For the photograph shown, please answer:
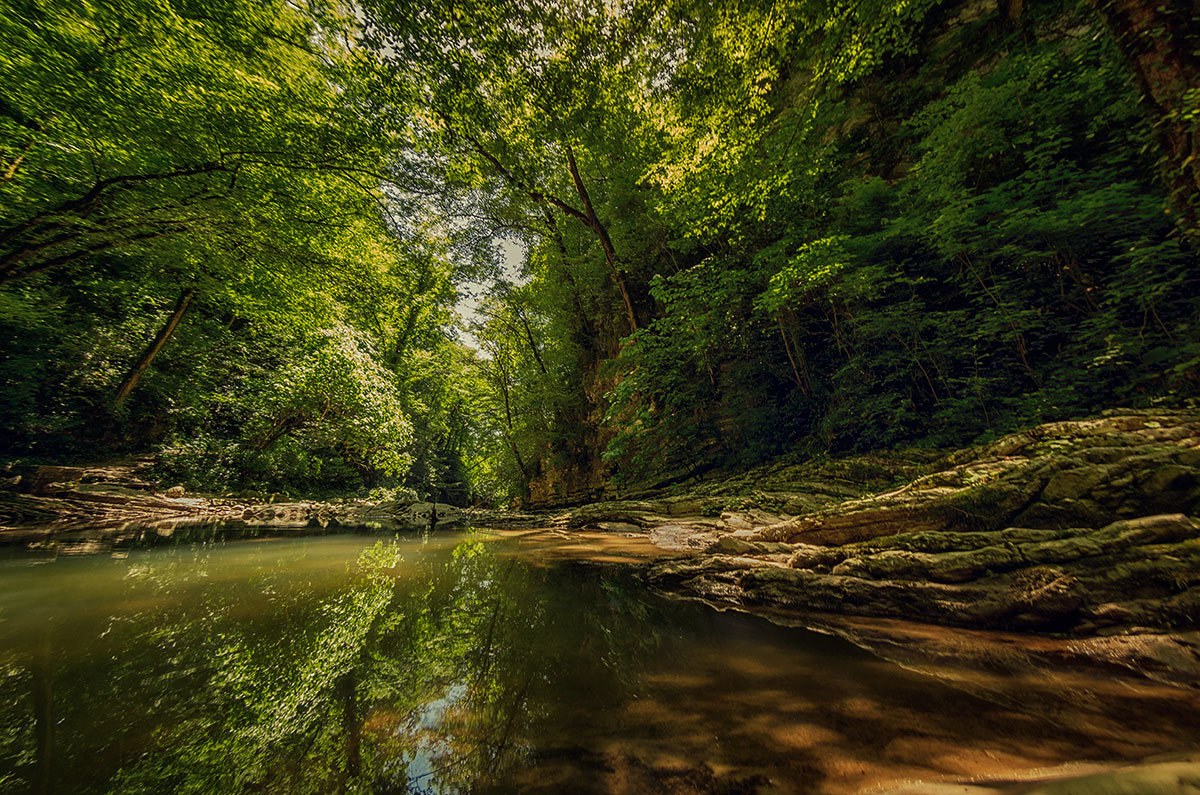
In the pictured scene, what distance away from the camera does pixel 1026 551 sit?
275 cm

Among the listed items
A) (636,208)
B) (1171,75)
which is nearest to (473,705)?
(1171,75)

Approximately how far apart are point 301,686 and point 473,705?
850 mm

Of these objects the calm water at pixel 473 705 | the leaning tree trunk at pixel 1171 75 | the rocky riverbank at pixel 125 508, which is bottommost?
the calm water at pixel 473 705

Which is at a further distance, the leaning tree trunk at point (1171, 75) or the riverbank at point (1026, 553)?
the leaning tree trunk at point (1171, 75)

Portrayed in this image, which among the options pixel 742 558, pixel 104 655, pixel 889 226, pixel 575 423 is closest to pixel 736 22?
pixel 889 226

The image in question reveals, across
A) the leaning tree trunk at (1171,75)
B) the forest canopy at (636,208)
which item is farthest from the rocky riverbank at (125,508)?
the leaning tree trunk at (1171,75)

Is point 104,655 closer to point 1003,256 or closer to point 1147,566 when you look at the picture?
point 1147,566

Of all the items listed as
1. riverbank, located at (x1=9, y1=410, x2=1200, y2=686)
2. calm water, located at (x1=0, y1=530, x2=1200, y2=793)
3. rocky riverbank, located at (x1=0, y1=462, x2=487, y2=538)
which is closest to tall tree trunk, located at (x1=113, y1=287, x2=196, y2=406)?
rocky riverbank, located at (x1=0, y1=462, x2=487, y2=538)

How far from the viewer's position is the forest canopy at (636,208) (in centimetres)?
568

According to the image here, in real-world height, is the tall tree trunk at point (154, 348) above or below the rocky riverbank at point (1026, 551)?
above

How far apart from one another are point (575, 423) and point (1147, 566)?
14.8 metres

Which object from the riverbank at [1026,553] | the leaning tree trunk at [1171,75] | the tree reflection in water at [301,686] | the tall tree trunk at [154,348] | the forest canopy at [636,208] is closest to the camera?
the tree reflection in water at [301,686]

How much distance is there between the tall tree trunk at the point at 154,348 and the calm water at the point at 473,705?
11520 mm

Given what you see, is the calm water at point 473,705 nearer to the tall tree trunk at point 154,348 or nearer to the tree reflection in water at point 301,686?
the tree reflection in water at point 301,686
